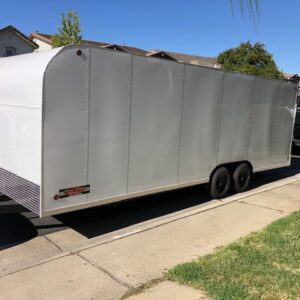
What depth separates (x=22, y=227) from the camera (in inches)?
244

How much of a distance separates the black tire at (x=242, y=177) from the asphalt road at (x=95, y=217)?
0.67m

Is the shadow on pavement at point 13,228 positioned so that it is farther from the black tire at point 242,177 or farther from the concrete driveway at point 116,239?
the black tire at point 242,177

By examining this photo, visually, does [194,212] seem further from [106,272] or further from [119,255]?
[106,272]

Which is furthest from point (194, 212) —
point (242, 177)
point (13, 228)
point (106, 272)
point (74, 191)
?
point (13, 228)

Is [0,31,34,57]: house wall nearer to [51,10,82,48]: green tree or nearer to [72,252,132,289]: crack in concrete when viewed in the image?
[51,10,82,48]: green tree

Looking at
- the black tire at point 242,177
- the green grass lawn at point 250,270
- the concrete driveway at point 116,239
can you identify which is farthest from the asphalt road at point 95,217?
the green grass lawn at point 250,270

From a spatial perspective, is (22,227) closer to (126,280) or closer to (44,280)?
(44,280)

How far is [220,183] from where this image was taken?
27.2ft

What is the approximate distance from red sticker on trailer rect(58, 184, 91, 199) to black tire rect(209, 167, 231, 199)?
3192 mm

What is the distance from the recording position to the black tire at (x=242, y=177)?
8680mm

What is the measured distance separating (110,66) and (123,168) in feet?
4.76

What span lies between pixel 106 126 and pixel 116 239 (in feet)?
5.06

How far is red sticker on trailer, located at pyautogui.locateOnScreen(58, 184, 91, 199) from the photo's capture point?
5285 millimetres

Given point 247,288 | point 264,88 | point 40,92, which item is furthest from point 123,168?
point 264,88
